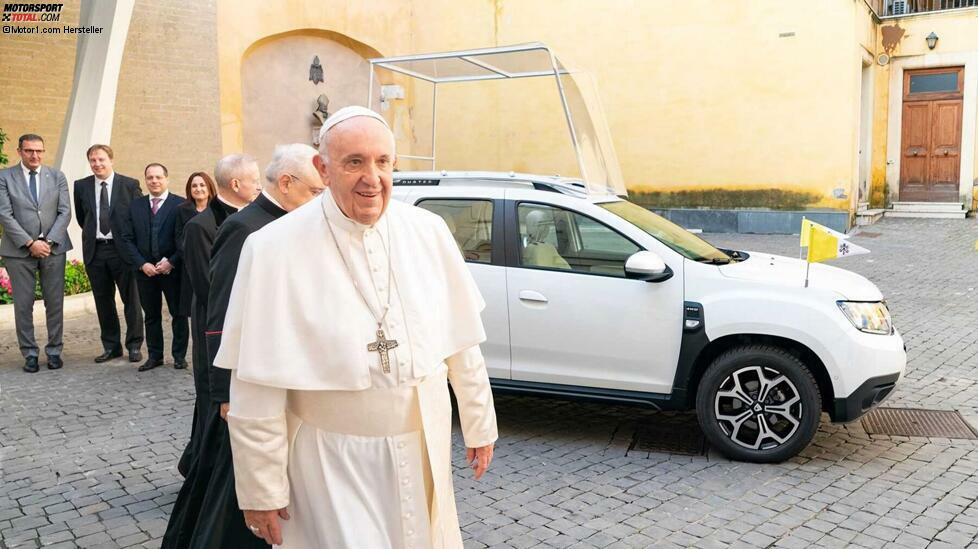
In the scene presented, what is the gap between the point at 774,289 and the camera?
536 centimetres

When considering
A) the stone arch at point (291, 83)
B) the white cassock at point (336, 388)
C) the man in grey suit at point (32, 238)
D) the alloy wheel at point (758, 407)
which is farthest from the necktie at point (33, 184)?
the stone arch at point (291, 83)

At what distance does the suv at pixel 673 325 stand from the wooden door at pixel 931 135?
1590 cm

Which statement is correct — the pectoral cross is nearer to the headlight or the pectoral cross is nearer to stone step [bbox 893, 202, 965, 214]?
the headlight

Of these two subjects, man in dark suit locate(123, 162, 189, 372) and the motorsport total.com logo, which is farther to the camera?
the motorsport total.com logo

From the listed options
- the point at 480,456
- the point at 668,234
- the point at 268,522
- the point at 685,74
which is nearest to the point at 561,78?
the point at 668,234

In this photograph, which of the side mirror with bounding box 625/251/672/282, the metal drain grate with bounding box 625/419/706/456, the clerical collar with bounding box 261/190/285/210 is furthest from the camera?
the metal drain grate with bounding box 625/419/706/456

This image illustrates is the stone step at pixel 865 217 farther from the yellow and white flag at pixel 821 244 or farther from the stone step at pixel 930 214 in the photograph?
the yellow and white flag at pixel 821 244

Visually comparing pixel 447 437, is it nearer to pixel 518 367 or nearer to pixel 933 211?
pixel 518 367

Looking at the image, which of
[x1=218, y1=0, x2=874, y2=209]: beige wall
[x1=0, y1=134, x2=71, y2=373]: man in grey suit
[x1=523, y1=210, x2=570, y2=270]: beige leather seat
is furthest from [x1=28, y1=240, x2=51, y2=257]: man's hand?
[x1=218, y1=0, x2=874, y2=209]: beige wall

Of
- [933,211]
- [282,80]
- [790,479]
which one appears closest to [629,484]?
[790,479]

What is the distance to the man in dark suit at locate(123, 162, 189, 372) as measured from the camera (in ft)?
26.6

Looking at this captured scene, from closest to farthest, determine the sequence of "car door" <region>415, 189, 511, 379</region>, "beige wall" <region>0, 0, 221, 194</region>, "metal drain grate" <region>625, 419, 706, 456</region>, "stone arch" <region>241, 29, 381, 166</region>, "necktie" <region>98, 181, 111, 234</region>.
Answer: "metal drain grate" <region>625, 419, 706, 456</region> → "car door" <region>415, 189, 511, 379</region> → "necktie" <region>98, 181, 111, 234</region> → "beige wall" <region>0, 0, 221, 194</region> → "stone arch" <region>241, 29, 381, 166</region>

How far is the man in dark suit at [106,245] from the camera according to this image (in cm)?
844

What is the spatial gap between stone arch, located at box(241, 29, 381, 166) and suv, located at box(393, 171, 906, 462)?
543 inches
